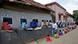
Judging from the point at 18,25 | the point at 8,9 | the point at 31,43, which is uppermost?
the point at 8,9

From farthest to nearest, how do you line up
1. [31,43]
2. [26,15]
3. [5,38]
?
[26,15] < [31,43] < [5,38]

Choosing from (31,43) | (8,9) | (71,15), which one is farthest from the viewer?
(71,15)

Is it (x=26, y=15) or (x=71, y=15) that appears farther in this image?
(x=71, y=15)

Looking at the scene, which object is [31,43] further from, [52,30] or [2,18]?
[52,30]

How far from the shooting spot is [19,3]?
64.1ft

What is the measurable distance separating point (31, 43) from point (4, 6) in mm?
3896

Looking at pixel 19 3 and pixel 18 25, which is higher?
pixel 19 3

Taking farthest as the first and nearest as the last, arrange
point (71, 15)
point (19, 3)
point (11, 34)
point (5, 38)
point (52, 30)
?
1. point (71, 15)
2. point (52, 30)
3. point (19, 3)
4. point (11, 34)
5. point (5, 38)

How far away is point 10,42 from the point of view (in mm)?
13578

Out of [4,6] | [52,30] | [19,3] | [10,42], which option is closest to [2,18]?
[4,6]

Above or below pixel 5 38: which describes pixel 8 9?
above

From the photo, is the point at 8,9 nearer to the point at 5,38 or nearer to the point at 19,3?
the point at 19,3

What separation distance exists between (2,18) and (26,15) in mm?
4965

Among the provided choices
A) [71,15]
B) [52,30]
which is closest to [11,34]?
[52,30]
